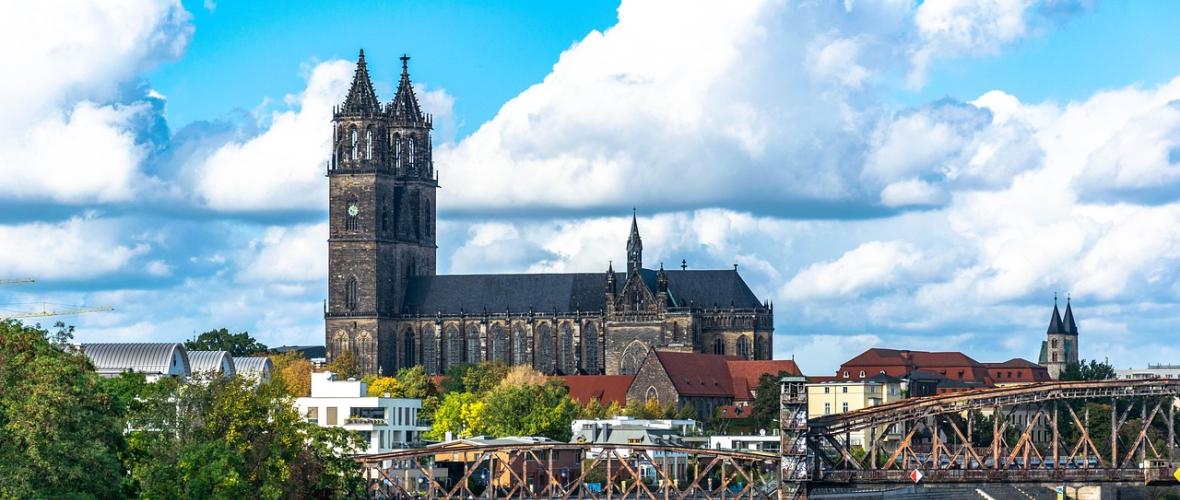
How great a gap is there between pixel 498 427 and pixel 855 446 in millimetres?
24821

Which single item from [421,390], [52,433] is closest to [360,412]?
[421,390]

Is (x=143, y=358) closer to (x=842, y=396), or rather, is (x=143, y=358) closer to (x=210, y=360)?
(x=210, y=360)

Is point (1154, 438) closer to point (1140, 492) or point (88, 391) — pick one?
point (1140, 492)

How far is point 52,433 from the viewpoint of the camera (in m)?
79.2

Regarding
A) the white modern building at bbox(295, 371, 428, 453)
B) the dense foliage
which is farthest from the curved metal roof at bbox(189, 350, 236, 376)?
the dense foliage

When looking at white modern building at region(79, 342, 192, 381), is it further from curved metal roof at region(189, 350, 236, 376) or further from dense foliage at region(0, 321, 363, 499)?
dense foliage at region(0, 321, 363, 499)

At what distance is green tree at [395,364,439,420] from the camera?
189 m

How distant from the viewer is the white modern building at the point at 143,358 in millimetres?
153375

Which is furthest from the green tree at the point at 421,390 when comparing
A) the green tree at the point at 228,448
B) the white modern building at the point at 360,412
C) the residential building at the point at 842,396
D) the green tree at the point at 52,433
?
the green tree at the point at 52,433

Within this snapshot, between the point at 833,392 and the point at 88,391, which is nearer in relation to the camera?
the point at 88,391

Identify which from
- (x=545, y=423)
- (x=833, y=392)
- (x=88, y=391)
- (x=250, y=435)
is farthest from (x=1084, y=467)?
(x=833, y=392)

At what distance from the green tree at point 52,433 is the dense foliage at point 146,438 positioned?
3 cm

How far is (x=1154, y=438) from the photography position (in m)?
172

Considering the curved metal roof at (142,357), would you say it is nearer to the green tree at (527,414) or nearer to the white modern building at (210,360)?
the white modern building at (210,360)
